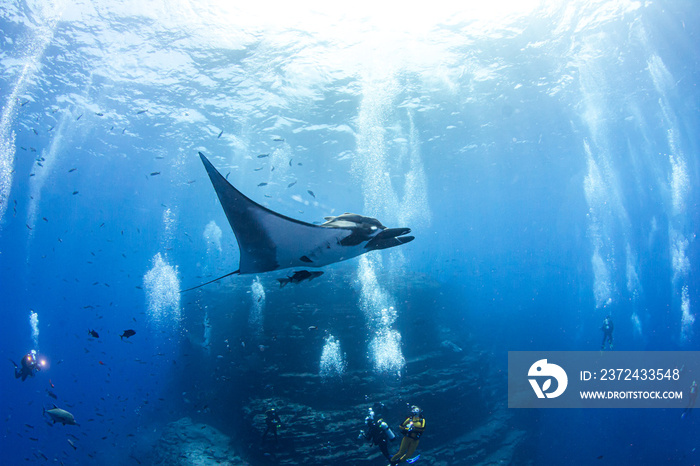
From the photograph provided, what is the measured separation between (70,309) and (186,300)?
4912 inches

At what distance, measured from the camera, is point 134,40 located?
13695 mm

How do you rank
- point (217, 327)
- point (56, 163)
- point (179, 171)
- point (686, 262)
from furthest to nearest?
point (686, 262), point (179, 171), point (56, 163), point (217, 327)

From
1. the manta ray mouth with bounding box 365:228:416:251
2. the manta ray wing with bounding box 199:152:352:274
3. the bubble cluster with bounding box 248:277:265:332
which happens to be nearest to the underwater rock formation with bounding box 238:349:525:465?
the bubble cluster with bounding box 248:277:265:332

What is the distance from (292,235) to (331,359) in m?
11.4

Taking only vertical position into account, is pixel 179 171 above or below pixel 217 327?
above

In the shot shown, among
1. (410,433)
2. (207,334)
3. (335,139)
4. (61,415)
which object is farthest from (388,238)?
(335,139)

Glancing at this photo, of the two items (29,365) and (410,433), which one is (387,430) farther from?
(29,365)

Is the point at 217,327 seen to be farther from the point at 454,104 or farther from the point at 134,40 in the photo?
the point at 454,104

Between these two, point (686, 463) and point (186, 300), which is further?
point (186, 300)

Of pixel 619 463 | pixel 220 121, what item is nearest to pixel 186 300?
pixel 220 121

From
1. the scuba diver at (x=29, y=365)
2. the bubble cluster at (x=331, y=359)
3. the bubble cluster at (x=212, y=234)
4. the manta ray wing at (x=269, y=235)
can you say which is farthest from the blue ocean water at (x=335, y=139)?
the bubble cluster at (x=212, y=234)

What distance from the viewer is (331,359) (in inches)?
525

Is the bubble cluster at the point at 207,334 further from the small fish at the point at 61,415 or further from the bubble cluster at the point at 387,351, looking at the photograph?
the bubble cluster at the point at 387,351

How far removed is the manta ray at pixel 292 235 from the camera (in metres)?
3.11
